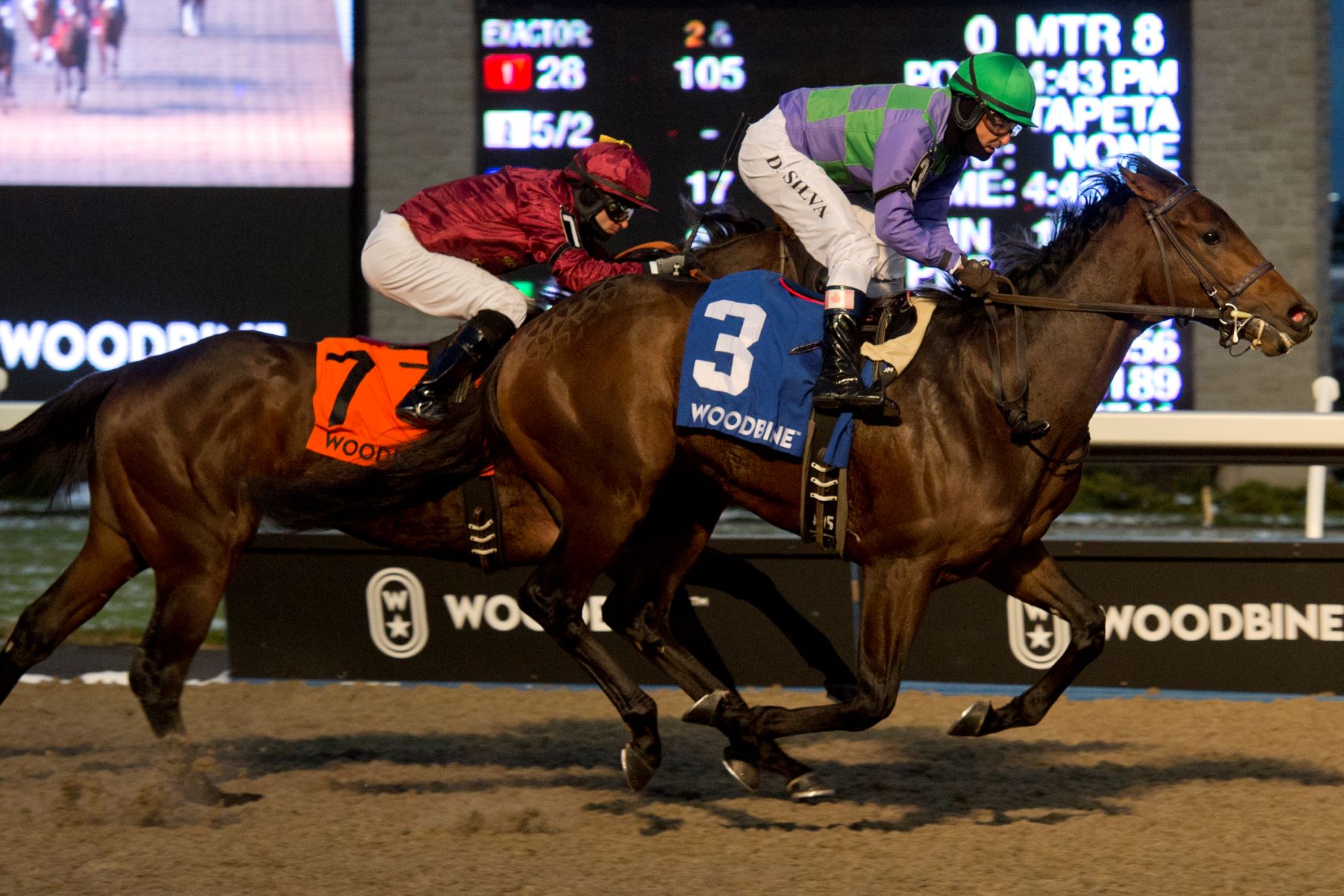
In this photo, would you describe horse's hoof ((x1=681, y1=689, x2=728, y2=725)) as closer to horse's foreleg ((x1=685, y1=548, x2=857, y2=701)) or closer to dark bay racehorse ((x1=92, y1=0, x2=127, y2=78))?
horse's foreleg ((x1=685, y1=548, x2=857, y2=701))

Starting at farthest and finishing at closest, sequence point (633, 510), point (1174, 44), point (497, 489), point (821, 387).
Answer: point (1174, 44)
point (497, 489)
point (633, 510)
point (821, 387)

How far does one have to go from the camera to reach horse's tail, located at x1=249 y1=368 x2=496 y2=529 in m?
4.02

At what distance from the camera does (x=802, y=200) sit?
12.9ft

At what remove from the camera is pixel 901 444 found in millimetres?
3617

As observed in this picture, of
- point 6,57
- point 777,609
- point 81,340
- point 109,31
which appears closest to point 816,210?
point 777,609

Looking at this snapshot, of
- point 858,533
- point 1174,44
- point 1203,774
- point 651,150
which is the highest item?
point 1174,44

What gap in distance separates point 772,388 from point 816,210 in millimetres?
491

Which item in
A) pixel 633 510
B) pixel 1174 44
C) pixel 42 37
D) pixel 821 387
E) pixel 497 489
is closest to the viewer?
pixel 821 387

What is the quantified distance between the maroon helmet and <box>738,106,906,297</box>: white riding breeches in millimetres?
285

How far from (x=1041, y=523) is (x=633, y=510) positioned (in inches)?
37.2

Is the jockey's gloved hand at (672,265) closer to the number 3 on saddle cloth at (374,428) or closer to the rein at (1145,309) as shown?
the number 3 on saddle cloth at (374,428)

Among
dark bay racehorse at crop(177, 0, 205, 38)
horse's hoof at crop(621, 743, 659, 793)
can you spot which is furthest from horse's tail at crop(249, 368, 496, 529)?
dark bay racehorse at crop(177, 0, 205, 38)

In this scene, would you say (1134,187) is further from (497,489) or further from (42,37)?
(42,37)

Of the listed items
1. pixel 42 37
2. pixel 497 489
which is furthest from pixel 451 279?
pixel 42 37
